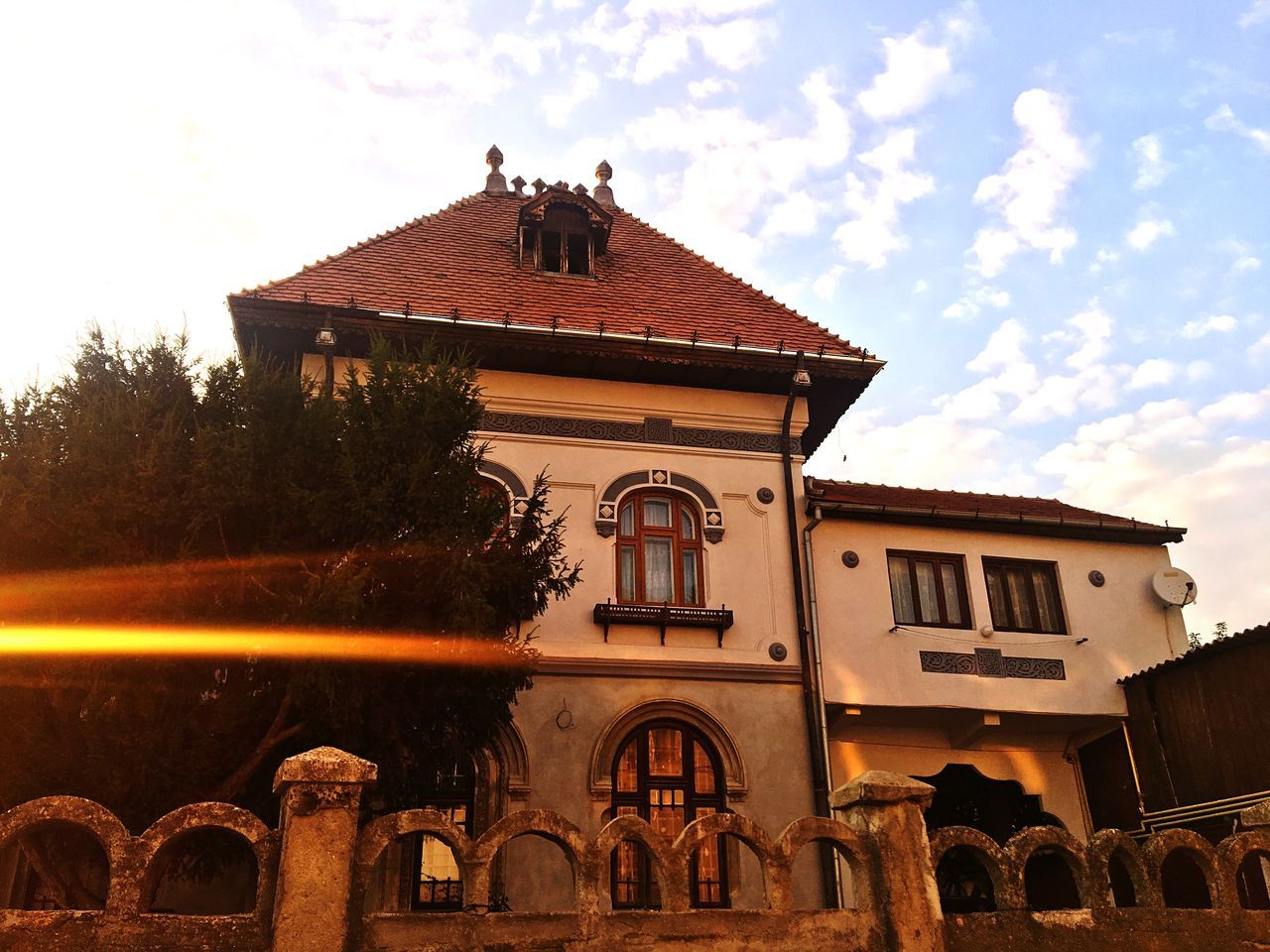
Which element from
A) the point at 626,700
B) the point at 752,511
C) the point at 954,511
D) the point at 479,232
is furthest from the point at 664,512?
the point at 479,232

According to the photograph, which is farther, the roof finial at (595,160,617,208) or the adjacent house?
the roof finial at (595,160,617,208)

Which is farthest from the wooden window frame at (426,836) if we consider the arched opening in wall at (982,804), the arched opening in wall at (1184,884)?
the arched opening in wall at (1184,884)

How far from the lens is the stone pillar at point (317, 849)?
6.21 m

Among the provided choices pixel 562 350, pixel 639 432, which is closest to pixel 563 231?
pixel 562 350

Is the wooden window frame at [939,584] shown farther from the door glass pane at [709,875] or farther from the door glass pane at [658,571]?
the door glass pane at [709,875]

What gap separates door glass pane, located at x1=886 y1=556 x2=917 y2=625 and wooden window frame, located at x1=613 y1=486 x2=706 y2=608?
8.98 feet

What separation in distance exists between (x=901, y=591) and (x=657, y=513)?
3.59 meters

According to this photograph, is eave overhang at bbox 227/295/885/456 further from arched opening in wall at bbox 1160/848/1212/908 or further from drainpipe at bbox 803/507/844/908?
arched opening in wall at bbox 1160/848/1212/908

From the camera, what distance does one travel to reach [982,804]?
49.7 ft

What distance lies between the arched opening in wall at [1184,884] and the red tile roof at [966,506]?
4.62 metres

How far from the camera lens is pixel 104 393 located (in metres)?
9.32

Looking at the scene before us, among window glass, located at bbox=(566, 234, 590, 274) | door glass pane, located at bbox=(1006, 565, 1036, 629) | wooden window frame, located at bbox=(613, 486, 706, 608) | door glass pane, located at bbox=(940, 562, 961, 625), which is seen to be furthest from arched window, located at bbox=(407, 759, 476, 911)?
window glass, located at bbox=(566, 234, 590, 274)

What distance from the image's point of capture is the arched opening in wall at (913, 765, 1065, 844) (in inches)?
584

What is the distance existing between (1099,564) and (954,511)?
2383 mm
